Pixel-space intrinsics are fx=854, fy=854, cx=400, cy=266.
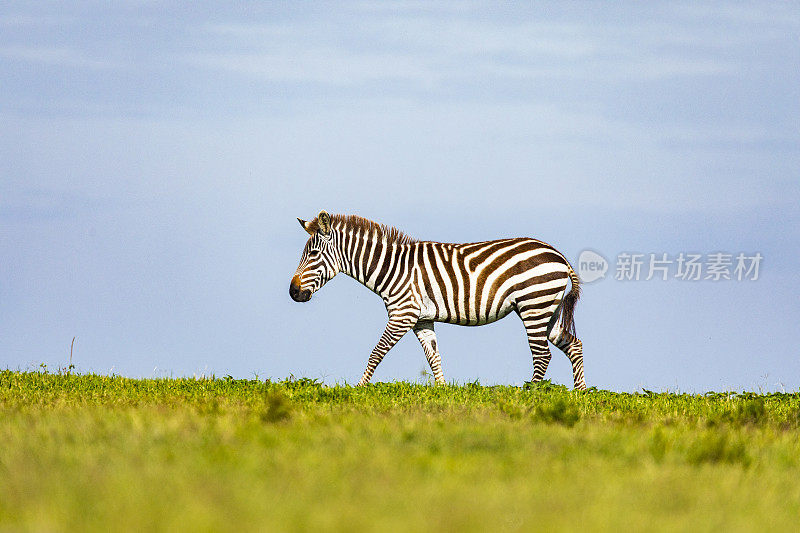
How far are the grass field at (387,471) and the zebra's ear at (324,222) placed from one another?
20.7ft

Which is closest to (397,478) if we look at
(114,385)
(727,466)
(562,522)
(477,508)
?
(477,508)

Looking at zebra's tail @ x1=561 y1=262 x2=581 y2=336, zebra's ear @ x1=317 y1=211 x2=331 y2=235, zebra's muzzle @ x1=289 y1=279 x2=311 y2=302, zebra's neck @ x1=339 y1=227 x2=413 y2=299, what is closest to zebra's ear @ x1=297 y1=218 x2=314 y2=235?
zebra's ear @ x1=317 y1=211 x2=331 y2=235

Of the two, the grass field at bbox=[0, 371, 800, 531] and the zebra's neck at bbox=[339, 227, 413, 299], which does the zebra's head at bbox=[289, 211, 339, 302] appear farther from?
the grass field at bbox=[0, 371, 800, 531]

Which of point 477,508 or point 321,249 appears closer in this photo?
point 477,508

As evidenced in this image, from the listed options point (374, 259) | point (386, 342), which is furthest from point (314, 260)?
point (386, 342)

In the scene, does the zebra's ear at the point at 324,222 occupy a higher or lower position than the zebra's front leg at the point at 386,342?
higher

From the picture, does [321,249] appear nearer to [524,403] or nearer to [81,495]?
[524,403]

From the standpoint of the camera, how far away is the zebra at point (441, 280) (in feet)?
50.3

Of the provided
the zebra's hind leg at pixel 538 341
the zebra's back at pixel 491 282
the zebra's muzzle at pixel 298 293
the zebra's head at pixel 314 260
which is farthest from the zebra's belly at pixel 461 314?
the zebra's muzzle at pixel 298 293

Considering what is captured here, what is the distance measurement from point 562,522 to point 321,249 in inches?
461

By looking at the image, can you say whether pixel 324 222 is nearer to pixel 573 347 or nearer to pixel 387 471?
pixel 573 347

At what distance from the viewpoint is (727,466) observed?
6.79 meters

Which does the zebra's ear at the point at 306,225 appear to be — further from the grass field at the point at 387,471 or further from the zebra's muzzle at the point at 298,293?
the grass field at the point at 387,471

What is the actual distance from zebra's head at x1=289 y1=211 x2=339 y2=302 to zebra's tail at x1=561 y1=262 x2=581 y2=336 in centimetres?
436
